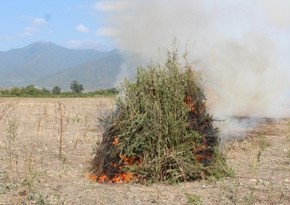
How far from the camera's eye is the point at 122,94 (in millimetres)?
11484

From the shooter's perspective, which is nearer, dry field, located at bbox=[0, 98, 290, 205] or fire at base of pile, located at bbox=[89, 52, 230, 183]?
dry field, located at bbox=[0, 98, 290, 205]

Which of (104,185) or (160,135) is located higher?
(160,135)

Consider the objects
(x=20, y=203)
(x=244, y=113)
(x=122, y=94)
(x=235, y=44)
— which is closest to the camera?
(x=20, y=203)

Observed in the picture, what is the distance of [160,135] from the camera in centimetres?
1077

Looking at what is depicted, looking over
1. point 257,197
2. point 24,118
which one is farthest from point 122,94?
point 24,118

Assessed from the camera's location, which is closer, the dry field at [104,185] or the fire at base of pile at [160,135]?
the dry field at [104,185]

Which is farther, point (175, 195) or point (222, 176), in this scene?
point (222, 176)

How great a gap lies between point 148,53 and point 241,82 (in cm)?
313

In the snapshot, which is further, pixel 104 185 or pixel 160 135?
pixel 160 135

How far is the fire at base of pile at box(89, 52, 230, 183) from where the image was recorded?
10695 mm

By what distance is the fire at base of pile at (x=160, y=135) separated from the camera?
1070cm

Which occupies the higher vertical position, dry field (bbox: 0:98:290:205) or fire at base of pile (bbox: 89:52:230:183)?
fire at base of pile (bbox: 89:52:230:183)

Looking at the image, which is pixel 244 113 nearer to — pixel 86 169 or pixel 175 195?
pixel 86 169

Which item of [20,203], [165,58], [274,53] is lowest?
[20,203]
